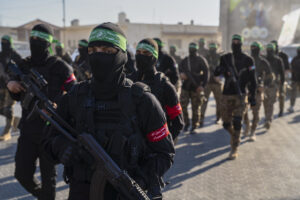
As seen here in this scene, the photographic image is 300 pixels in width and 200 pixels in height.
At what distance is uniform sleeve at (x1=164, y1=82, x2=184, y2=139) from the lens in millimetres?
3498

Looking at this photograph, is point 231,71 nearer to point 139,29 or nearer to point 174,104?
point 174,104

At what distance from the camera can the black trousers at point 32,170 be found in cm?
306

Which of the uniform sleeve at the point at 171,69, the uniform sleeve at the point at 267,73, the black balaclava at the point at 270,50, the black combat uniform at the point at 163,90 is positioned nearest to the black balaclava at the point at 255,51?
the uniform sleeve at the point at 267,73

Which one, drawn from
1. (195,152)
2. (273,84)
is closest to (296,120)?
(273,84)

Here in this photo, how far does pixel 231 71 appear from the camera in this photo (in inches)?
226

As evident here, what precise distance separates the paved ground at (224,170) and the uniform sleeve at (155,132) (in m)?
2.29

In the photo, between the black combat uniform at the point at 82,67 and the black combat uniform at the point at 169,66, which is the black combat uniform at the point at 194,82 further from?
the black combat uniform at the point at 82,67

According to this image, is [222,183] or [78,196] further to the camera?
[222,183]

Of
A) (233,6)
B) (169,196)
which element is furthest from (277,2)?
(169,196)

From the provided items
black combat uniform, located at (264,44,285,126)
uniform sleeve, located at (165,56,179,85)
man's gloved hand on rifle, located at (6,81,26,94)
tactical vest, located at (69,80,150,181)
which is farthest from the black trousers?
black combat uniform, located at (264,44,285,126)

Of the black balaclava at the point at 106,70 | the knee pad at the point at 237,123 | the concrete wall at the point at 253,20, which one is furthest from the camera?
the concrete wall at the point at 253,20

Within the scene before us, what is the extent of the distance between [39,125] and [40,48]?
842mm

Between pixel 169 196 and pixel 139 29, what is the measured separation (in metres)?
38.0

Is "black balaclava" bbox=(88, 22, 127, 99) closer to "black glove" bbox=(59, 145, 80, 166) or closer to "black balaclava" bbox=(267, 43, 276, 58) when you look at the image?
"black glove" bbox=(59, 145, 80, 166)
